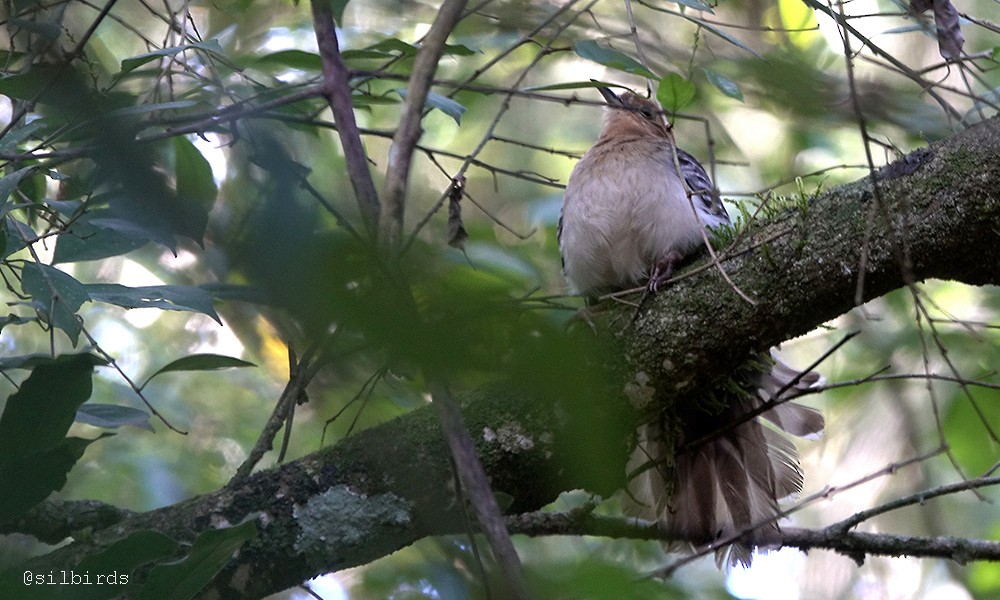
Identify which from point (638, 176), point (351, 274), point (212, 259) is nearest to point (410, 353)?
point (351, 274)

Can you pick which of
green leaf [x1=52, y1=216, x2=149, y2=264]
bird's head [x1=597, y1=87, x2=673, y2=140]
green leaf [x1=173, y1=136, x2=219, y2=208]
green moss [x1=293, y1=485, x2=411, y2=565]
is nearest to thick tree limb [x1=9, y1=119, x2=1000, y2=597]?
green moss [x1=293, y1=485, x2=411, y2=565]

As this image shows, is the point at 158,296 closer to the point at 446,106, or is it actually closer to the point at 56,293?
the point at 56,293

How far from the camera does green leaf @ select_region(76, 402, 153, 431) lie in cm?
222

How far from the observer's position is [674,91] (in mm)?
1944

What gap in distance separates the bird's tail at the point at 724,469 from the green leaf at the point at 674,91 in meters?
0.88

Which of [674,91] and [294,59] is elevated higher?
[294,59]

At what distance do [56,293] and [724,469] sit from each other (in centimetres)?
175

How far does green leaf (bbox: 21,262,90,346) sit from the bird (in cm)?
128

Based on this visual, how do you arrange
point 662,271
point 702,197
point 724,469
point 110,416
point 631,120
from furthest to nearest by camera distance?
point 631,120
point 702,197
point 724,469
point 662,271
point 110,416

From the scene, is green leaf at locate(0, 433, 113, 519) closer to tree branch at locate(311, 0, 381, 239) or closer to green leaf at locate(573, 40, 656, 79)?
tree branch at locate(311, 0, 381, 239)

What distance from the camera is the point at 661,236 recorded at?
268 cm

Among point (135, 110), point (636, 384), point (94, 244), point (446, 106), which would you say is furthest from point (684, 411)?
point (135, 110)

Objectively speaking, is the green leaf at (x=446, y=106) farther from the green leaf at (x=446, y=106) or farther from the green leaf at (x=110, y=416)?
the green leaf at (x=110, y=416)

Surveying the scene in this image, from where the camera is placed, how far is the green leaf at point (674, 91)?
75.7 inches
